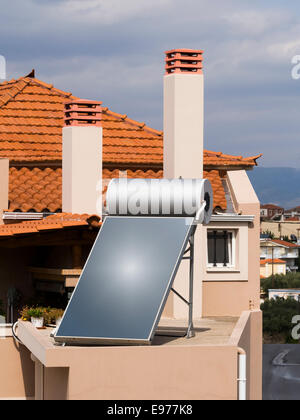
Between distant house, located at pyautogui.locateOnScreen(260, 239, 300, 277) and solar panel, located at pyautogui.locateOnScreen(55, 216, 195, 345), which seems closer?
solar panel, located at pyautogui.locateOnScreen(55, 216, 195, 345)

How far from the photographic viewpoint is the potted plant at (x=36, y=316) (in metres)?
25.8

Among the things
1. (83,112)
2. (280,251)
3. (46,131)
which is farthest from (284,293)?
(83,112)

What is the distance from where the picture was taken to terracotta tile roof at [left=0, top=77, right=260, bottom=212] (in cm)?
3225

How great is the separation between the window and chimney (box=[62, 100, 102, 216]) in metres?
4.03

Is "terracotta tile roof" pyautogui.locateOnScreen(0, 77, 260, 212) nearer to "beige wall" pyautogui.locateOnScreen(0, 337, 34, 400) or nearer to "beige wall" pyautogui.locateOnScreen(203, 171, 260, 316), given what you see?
"beige wall" pyautogui.locateOnScreen(203, 171, 260, 316)

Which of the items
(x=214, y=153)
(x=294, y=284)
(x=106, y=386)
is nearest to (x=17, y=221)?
(x=214, y=153)

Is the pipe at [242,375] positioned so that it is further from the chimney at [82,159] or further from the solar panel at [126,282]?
the chimney at [82,159]

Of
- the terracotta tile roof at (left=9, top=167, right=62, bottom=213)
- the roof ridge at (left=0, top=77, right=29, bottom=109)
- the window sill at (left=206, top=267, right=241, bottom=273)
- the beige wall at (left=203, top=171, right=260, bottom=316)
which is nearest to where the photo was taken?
the terracotta tile roof at (left=9, top=167, right=62, bottom=213)

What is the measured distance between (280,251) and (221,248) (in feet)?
→ 433

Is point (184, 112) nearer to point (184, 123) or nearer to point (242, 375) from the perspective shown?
point (184, 123)

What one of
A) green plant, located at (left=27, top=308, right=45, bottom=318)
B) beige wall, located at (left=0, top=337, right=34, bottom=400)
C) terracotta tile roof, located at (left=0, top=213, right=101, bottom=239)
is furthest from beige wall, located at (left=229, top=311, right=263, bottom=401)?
beige wall, located at (left=0, top=337, right=34, bottom=400)

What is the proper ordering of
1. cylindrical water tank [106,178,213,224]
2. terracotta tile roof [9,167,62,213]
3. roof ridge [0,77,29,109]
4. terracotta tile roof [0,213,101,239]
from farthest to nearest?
roof ridge [0,77,29,109] < terracotta tile roof [9,167,62,213] < terracotta tile roof [0,213,101,239] < cylindrical water tank [106,178,213,224]

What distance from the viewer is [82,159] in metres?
30.7
